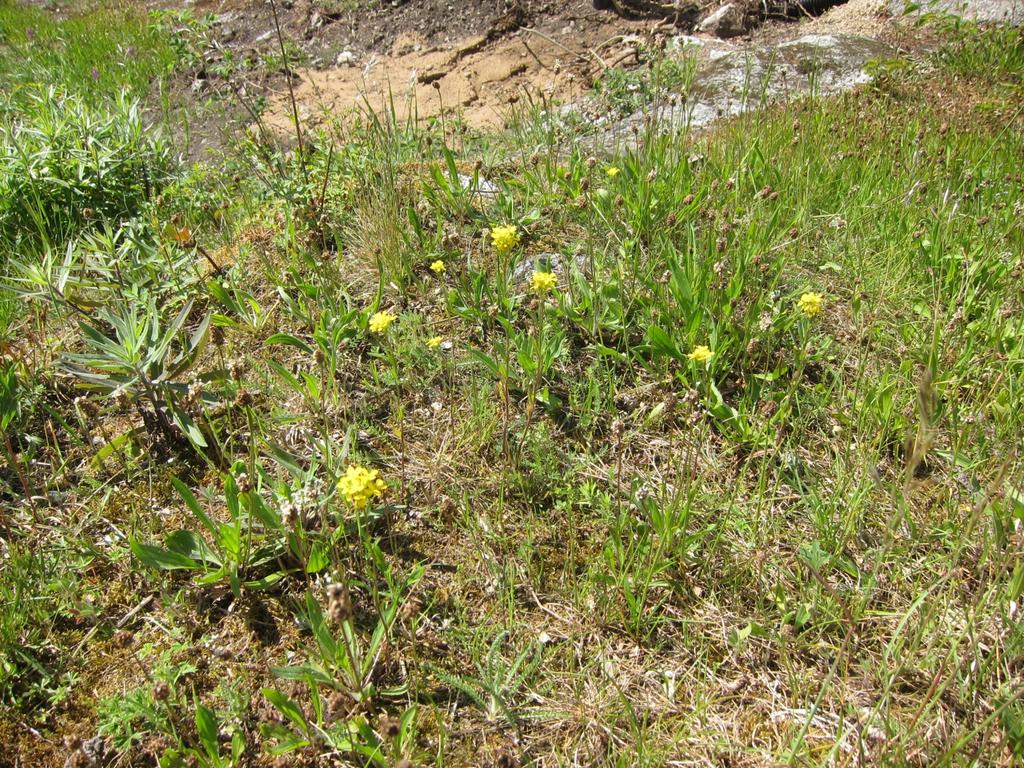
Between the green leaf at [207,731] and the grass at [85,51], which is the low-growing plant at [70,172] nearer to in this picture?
the grass at [85,51]

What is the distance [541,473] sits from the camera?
7.70 feet

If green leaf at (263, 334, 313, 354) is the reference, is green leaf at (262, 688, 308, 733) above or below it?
below

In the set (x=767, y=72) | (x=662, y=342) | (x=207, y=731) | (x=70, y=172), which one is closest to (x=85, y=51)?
(x=70, y=172)

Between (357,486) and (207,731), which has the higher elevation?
(357,486)

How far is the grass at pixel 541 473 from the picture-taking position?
69.5 inches

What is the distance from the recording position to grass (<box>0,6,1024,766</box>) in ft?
5.79

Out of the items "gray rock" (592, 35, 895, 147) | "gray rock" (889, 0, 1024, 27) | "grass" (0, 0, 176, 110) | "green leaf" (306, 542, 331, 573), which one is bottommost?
"green leaf" (306, 542, 331, 573)

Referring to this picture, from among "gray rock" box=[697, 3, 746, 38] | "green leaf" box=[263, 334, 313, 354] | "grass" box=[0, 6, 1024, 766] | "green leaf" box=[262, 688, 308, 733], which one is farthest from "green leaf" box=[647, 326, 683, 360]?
"gray rock" box=[697, 3, 746, 38]

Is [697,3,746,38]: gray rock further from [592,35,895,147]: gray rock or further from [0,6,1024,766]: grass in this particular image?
[0,6,1024,766]: grass

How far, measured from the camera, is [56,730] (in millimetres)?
1795

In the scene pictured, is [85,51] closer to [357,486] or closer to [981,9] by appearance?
[357,486]

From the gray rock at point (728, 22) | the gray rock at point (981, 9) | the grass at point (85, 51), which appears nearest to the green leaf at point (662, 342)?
the gray rock at point (981, 9)

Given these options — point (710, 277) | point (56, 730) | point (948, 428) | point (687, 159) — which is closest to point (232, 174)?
point (687, 159)

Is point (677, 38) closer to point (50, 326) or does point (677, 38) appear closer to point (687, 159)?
point (687, 159)
